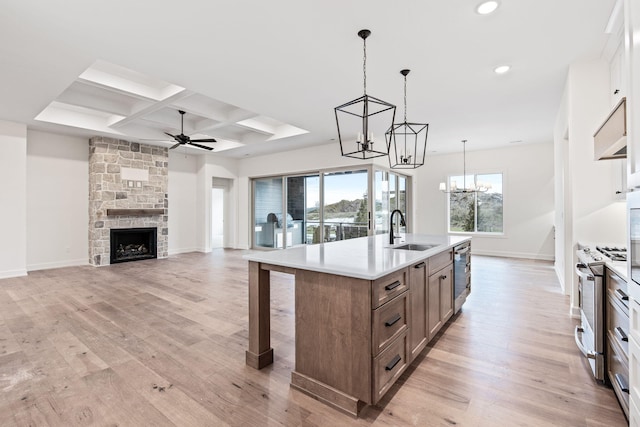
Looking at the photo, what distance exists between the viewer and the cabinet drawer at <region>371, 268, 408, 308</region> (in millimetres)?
1773

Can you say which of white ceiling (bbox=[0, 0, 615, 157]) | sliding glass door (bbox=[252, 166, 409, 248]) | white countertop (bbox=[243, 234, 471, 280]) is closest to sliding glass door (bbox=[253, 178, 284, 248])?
sliding glass door (bbox=[252, 166, 409, 248])

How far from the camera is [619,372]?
6.01 ft

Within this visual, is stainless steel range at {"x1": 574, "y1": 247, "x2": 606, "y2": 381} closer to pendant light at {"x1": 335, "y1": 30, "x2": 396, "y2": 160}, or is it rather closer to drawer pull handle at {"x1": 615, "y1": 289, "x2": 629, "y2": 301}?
drawer pull handle at {"x1": 615, "y1": 289, "x2": 629, "y2": 301}

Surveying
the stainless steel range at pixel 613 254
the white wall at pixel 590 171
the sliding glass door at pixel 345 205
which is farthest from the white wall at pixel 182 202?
the stainless steel range at pixel 613 254

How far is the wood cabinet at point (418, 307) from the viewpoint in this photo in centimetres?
223

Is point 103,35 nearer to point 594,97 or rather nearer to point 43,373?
point 43,373

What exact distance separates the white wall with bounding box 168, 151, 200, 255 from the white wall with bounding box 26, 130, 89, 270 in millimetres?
1949

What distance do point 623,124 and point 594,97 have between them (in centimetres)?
187

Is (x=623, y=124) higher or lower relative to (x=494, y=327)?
higher

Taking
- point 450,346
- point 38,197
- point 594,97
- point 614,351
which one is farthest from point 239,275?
point 594,97

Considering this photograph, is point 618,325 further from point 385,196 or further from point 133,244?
point 133,244

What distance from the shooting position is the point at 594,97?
3.32 meters

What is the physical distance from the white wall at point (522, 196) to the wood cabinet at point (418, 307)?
650 cm

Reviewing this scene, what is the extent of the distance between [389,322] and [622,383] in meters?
1.33
